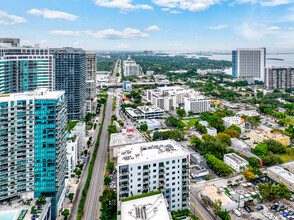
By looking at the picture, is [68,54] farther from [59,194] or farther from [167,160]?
[167,160]

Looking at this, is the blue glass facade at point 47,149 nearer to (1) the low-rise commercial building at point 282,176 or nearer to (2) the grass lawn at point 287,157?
(1) the low-rise commercial building at point 282,176

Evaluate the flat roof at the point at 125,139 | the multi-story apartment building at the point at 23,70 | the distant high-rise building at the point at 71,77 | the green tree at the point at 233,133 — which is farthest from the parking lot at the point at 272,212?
the distant high-rise building at the point at 71,77

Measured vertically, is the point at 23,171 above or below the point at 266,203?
above

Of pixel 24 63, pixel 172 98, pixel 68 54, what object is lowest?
pixel 172 98

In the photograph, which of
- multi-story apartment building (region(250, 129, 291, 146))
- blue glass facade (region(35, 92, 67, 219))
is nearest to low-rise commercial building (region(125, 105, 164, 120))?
multi-story apartment building (region(250, 129, 291, 146))

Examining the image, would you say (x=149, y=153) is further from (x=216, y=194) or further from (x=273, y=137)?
(x=273, y=137)

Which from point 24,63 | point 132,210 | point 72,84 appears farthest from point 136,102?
point 132,210
